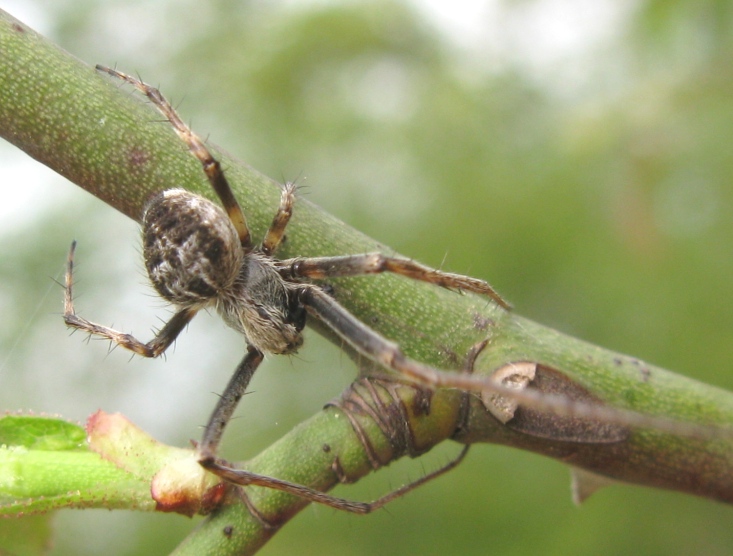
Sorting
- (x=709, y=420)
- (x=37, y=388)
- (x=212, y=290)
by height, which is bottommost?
(x=37, y=388)

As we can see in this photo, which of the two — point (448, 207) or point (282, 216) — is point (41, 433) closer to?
point (282, 216)

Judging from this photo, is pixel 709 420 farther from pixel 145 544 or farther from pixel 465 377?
pixel 145 544

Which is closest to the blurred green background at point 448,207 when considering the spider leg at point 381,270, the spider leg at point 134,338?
the spider leg at point 134,338

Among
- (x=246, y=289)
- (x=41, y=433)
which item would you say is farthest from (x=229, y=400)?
(x=41, y=433)

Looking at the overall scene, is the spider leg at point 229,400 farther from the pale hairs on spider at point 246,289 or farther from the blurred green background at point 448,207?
the blurred green background at point 448,207

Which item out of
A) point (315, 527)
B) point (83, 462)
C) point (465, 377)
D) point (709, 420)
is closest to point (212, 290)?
point (83, 462)

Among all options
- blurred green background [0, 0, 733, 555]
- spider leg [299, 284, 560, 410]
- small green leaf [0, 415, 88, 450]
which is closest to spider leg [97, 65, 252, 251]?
spider leg [299, 284, 560, 410]
